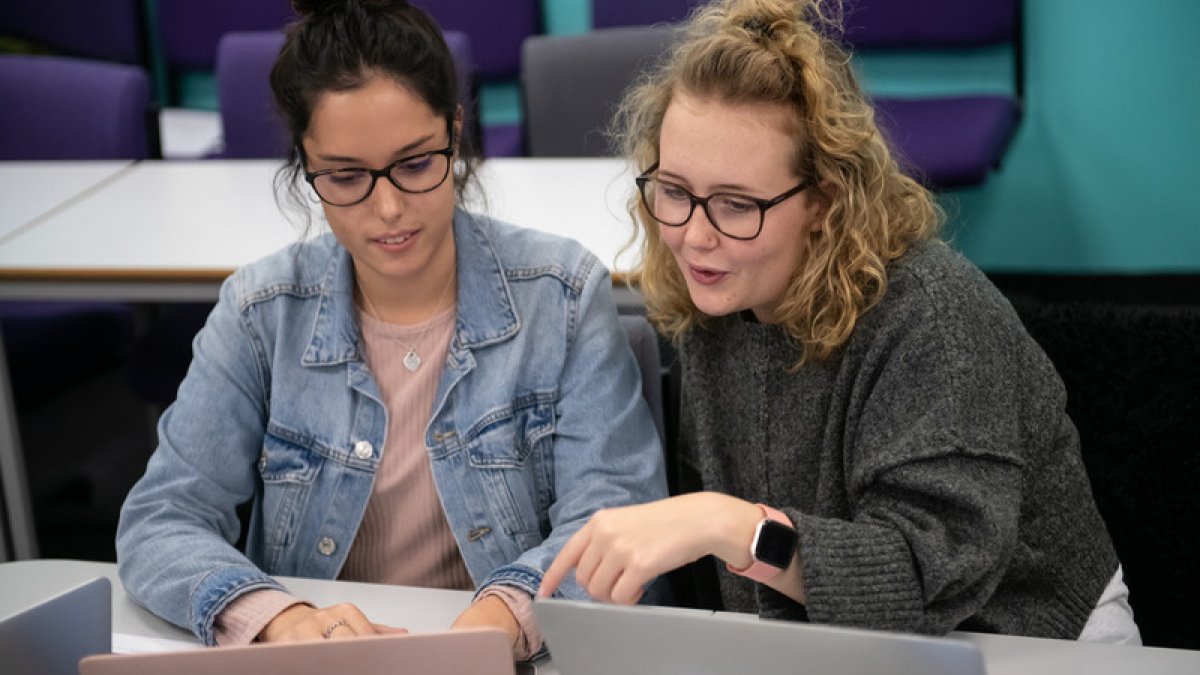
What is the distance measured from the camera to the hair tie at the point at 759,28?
1.33 meters

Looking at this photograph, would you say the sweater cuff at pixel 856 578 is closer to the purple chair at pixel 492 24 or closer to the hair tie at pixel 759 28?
the hair tie at pixel 759 28

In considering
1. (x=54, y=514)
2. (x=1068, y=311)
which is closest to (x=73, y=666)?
(x=1068, y=311)

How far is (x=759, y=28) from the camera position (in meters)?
1.34

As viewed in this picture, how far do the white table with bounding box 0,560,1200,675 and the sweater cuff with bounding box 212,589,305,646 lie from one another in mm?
50

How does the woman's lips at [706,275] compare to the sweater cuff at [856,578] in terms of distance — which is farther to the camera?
the woman's lips at [706,275]

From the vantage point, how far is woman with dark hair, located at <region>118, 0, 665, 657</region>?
4.80 feet

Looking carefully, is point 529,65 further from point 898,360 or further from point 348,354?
point 898,360

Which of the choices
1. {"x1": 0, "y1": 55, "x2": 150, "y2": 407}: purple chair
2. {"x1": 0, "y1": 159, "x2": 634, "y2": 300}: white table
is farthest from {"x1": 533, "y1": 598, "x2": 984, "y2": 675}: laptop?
{"x1": 0, "y1": 55, "x2": 150, "y2": 407}: purple chair

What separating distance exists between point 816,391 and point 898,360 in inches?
4.9

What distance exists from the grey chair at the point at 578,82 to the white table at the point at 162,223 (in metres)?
0.29

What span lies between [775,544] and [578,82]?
205 cm

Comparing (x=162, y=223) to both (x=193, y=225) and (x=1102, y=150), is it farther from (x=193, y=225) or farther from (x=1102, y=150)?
(x=1102, y=150)

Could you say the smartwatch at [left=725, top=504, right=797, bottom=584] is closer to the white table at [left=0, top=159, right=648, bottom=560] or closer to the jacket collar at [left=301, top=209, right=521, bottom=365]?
the jacket collar at [left=301, top=209, right=521, bottom=365]

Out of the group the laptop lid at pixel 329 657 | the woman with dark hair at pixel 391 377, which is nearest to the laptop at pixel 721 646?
the laptop lid at pixel 329 657
